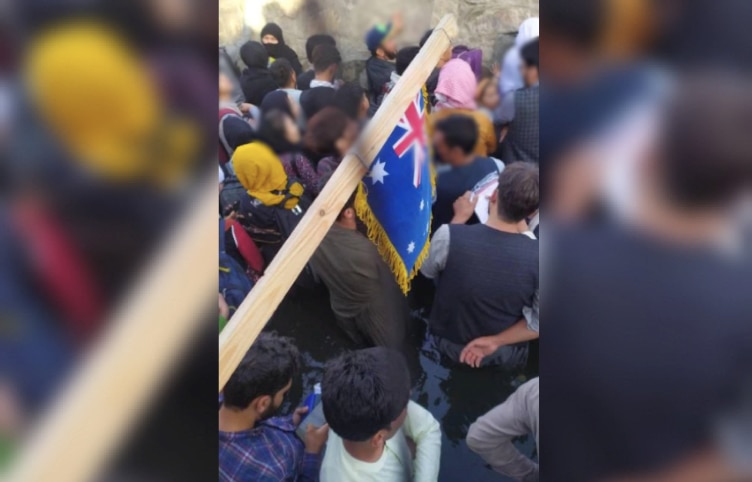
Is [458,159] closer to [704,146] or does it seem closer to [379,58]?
[379,58]

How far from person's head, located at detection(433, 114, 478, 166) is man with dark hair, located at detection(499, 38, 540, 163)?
6 centimetres

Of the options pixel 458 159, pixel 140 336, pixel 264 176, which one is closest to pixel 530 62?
pixel 458 159

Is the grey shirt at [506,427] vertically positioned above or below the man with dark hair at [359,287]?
Result: below

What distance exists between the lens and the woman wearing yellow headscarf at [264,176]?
120 centimetres

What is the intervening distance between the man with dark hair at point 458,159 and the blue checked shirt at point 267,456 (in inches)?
23.4

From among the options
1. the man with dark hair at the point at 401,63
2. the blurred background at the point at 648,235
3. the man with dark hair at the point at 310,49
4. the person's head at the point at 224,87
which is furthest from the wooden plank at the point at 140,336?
the blurred background at the point at 648,235

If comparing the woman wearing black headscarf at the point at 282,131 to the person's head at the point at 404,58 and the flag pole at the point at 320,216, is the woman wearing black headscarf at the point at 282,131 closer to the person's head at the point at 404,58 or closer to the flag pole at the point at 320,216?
the flag pole at the point at 320,216

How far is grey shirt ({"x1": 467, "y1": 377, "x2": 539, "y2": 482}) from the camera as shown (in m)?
1.24

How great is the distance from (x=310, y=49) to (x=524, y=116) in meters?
0.43

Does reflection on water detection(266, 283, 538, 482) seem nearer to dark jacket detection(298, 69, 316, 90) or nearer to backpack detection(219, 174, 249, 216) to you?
backpack detection(219, 174, 249, 216)

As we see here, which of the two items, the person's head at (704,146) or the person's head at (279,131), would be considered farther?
the person's head at (279,131)

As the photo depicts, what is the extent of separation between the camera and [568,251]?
117cm

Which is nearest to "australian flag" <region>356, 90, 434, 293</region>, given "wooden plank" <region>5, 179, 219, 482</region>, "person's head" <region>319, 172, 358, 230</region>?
"person's head" <region>319, 172, 358, 230</region>

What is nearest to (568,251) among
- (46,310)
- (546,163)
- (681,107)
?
(546,163)
